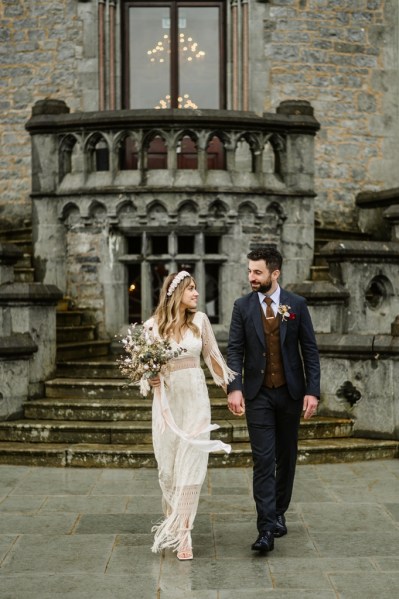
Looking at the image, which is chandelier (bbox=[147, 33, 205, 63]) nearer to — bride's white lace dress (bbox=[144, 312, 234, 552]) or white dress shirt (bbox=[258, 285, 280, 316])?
white dress shirt (bbox=[258, 285, 280, 316])

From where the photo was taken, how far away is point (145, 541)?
6102 millimetres

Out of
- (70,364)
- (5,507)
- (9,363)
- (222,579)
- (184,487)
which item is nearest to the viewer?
(222,579)

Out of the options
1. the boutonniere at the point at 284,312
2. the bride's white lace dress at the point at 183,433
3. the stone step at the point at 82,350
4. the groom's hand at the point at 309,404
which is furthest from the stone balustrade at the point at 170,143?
the groom's hand at the point at 309,404

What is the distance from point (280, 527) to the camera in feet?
20.3

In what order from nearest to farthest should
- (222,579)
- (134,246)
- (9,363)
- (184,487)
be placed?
(222,579)
(184,487)
(9,363)
(134,246)

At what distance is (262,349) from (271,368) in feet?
0.44

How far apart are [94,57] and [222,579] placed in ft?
34.5

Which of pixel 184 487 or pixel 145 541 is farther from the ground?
pixel 184 487

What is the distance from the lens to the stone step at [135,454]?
27.5 ft

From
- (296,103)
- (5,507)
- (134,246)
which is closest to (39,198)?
(134,246)

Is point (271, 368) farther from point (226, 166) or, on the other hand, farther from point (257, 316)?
point (226, 166)

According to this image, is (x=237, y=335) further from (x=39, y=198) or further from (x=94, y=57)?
(x=94, y=57)

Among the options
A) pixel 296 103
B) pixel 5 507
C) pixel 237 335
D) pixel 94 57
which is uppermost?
pixel 94 57

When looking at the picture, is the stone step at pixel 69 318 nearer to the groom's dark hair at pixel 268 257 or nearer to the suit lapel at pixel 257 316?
the suit lapel at pixel 257 316
